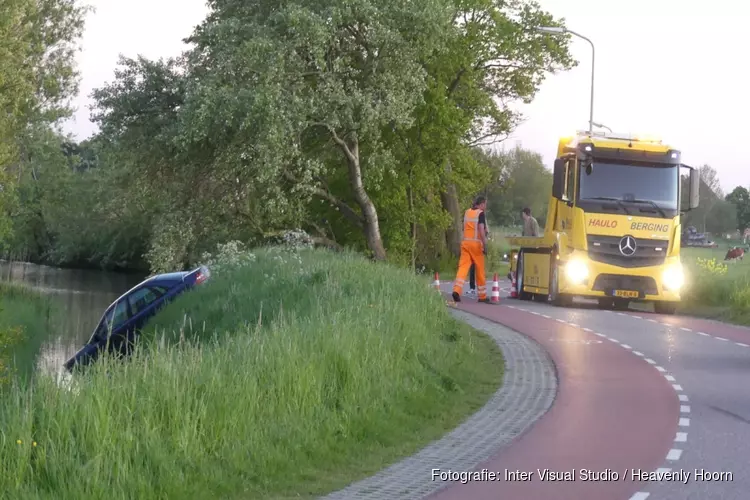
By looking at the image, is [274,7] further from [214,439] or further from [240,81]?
[214,439]

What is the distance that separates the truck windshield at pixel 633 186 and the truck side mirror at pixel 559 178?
18.6 inches

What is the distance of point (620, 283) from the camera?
87.1 ft

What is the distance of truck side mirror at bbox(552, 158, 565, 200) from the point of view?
87.2 ft

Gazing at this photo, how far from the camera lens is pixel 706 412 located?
12.8 meters

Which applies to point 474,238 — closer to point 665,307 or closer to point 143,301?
point 665,307

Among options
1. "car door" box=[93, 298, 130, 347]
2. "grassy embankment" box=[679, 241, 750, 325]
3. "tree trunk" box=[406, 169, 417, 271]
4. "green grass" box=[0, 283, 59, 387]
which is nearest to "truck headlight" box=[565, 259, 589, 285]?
"grassy embankment" box=[679, 241, 750, 325]

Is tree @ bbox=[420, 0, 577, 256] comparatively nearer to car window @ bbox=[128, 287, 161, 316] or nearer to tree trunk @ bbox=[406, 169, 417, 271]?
tree trunk @ bbox=[406, 169, 417, 271]

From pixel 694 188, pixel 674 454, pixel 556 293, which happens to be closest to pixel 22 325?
pixel 556 293

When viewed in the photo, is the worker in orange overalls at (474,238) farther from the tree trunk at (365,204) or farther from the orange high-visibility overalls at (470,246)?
the tree trunk at (365,204)

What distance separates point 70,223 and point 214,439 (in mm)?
63498

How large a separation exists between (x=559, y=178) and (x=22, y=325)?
49.4 ft

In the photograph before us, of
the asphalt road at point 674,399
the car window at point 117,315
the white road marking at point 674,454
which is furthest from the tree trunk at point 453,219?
the white road marking at point 674,454

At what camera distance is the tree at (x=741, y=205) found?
424 ft

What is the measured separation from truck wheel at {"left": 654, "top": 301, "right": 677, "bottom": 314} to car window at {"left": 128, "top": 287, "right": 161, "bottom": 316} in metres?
12.3
